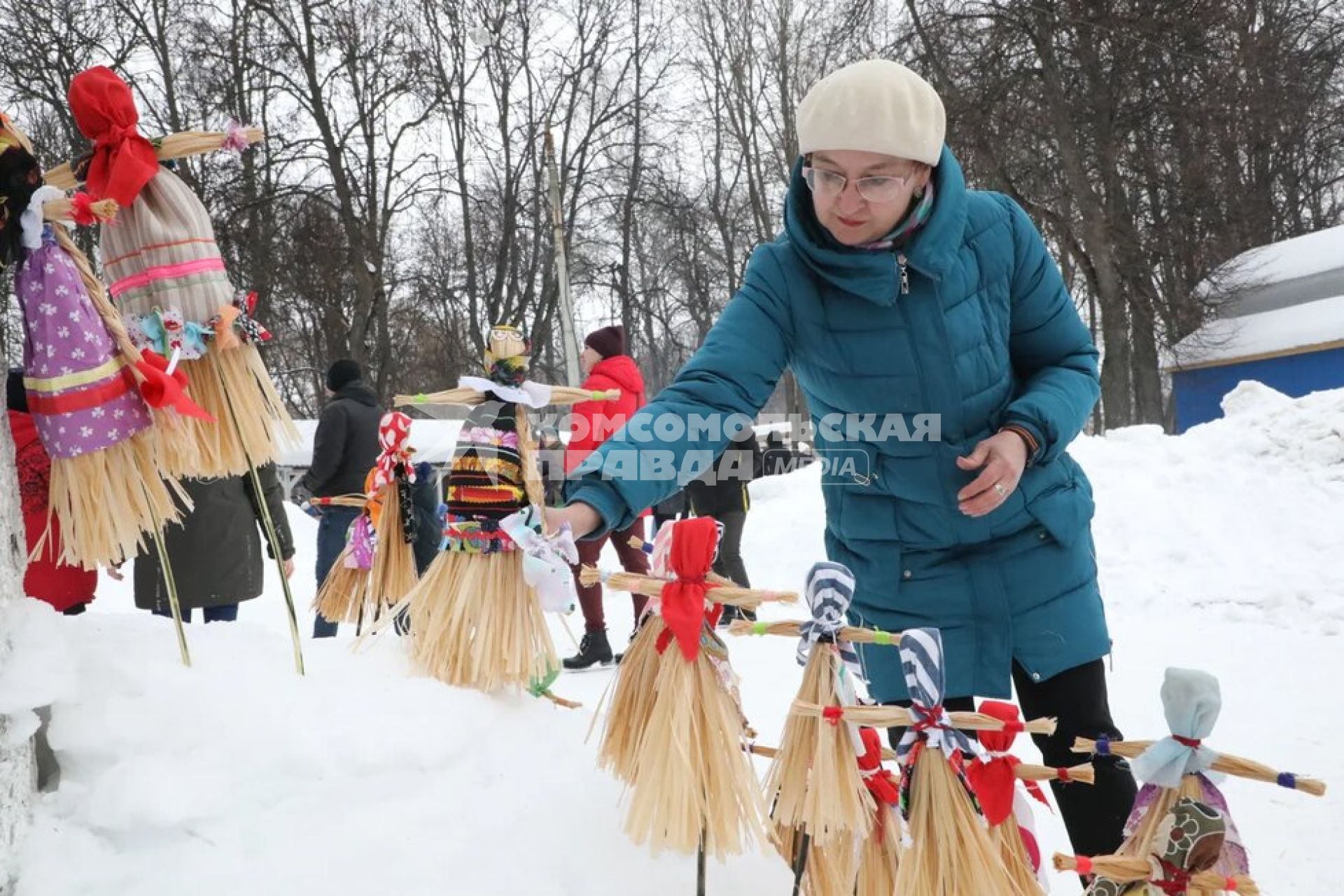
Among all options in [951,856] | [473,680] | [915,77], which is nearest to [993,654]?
[951,856]

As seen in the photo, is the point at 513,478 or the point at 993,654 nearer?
the point at 993,654

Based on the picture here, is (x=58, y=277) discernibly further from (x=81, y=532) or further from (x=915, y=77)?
(x=915, y=77)

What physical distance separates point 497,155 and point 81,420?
1601 centimetres

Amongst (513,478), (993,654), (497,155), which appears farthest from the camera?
(497,155)

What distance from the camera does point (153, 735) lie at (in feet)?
6.82

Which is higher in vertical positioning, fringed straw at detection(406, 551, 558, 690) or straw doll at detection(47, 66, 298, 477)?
straw doll at detection(47, 66, 298, 477)


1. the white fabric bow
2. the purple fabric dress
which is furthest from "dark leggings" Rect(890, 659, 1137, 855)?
the purple fabric dress

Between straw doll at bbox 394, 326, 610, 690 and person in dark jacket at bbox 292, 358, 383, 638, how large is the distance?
6.96 feet

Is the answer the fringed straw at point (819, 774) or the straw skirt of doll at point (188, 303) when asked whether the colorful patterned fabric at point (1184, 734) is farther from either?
the straw skirt of doll at point (188, 303)

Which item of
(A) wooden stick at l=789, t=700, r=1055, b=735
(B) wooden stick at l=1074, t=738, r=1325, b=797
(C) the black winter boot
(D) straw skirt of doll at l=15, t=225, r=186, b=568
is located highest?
(D) straw skirt of doll at l=15, t=225, r=186, b=568

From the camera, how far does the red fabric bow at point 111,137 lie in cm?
212

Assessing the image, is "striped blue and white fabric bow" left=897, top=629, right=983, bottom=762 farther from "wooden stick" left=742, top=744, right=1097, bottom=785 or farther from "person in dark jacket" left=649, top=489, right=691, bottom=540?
"person in dark jacket" left=649, top=489, right=691, bottom=540

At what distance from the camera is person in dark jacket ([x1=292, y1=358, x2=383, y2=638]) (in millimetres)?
5570

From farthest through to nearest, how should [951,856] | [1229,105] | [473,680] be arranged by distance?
[1229,105], [473,680], [951,856]
